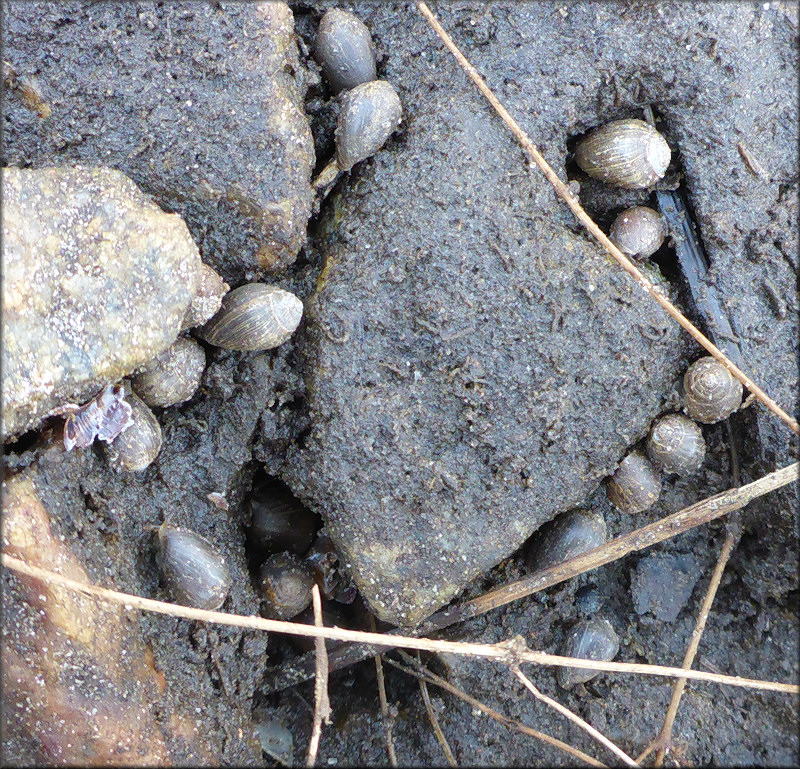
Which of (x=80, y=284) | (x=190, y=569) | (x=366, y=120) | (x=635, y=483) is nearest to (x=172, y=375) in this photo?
(x=80, y=284)

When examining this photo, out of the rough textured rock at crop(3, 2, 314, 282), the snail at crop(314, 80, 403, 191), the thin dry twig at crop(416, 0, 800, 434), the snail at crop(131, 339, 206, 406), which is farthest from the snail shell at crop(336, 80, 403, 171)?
the snail at crop(131, 339, 206, 406)

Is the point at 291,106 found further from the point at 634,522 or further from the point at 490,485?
the point at 634,522

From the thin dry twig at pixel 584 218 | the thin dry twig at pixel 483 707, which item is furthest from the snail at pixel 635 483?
the thin dry twig at pixel 483 707

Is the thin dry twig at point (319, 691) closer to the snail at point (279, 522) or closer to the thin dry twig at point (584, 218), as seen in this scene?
the snail at point (279, 522)

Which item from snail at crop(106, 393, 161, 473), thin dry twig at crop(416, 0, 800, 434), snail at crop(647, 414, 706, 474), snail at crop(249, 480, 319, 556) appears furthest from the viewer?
snail at crop(249, 480, 319, 556)

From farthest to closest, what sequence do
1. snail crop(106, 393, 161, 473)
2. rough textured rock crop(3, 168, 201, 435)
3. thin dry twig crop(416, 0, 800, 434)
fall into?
thin dry twig crop(416, 0, 800, 434) < snail crop(106, 393, 161, 473) < rough textured rock crop(3, 168, 201, 435)

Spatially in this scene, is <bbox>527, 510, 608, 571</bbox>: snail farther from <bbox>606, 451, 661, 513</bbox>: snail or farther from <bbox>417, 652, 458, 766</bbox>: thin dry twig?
<bbox>417, 652, 458, 766</bbox>: thin dry twig
